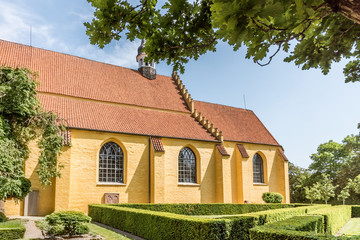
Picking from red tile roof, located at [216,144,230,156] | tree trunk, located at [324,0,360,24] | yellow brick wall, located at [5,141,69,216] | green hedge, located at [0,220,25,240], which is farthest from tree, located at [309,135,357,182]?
tree trunk, located at [324,0,360,24]

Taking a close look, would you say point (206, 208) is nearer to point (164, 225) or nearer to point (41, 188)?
point (41, 188)

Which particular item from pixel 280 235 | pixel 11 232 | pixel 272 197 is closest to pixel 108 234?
pixel 11 232

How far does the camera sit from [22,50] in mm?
24047

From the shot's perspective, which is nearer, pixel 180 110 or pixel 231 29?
pixel 231 29

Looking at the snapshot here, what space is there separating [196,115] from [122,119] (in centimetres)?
767

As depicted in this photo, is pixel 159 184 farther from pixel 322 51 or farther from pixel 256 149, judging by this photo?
pixel 322 51

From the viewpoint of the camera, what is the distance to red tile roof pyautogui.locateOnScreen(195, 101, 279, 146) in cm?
3000

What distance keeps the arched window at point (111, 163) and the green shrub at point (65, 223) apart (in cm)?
892

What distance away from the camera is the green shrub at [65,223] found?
12.1m

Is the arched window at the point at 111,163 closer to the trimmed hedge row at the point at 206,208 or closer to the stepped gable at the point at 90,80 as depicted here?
the trimmed hedge row at the point at 206,208

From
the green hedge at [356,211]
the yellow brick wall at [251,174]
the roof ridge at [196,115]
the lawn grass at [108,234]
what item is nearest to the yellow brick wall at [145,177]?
the yellow brick wall at [251,174]

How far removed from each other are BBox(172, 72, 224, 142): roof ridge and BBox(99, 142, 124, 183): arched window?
8.52 metres

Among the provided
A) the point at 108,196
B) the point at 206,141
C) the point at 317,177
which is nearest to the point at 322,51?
the point at 108,196

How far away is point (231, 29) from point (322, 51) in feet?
9.97
